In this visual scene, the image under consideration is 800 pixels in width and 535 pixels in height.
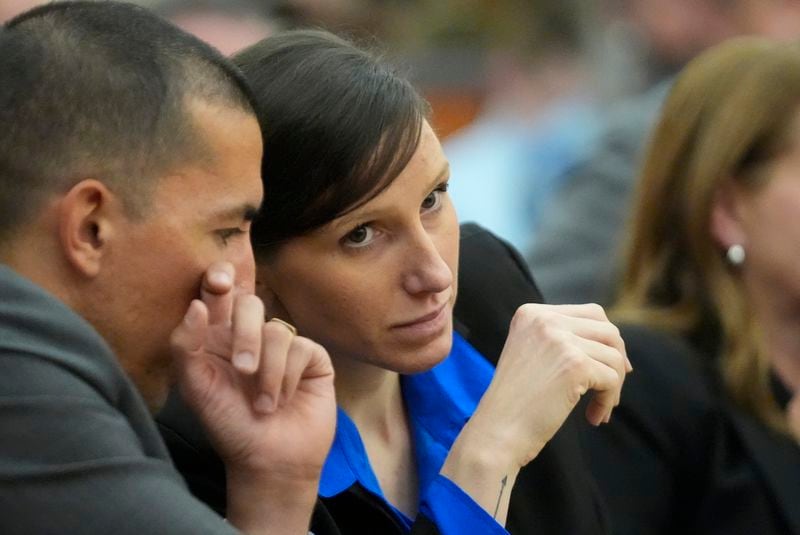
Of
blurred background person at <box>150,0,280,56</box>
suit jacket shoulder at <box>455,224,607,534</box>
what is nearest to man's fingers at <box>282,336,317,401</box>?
suit jacket shoulder at <box>455,224,607,534</box>

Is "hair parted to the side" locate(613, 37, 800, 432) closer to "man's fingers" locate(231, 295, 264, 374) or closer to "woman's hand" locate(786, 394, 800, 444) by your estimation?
"woman's hand" locate(786, 394, 800, 444)

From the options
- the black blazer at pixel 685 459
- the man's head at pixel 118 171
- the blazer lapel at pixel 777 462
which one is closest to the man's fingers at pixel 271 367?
the man's head at pixel 118 171

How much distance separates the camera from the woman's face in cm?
226

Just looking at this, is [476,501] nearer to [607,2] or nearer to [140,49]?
[140,49]

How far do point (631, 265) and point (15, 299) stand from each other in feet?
6.31

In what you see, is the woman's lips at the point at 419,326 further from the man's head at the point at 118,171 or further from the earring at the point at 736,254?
the earring at the point at 736,254

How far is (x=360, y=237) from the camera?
89.7 inches

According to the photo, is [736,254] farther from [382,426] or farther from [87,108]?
[87,108]

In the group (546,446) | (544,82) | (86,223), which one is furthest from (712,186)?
(544,82)

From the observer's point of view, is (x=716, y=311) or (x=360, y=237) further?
(x=716, y=311)

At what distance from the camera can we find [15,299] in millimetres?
1725

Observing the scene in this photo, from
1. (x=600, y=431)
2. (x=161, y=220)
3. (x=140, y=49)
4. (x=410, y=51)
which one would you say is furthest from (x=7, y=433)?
(x=410, y=51)

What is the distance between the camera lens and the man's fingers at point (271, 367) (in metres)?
1.97

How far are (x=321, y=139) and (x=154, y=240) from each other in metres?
0.39
